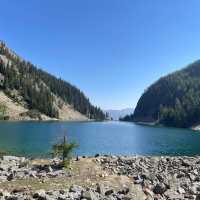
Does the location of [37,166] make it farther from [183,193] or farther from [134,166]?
[183,193]

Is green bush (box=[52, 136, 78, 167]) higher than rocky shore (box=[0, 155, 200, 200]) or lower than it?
higher

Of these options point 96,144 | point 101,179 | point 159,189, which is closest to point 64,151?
point 101,179

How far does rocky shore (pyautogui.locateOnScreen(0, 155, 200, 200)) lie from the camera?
31062 mm

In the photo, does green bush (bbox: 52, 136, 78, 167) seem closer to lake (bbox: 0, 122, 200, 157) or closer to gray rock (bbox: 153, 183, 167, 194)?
lake (bbox: 0, 122, 200, 157)

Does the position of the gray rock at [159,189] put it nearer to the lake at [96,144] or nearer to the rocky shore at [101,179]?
the rocky shore at [101,179]

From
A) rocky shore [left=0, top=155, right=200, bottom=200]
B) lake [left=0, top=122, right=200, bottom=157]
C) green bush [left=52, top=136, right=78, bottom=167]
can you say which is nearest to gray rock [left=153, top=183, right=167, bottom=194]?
rocky shore [left=0, top=155, right=200, bottom=200]

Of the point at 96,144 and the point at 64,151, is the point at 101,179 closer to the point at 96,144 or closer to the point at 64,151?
the point at 64,151

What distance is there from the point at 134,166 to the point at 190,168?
22.7 feet

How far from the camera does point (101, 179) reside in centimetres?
3759

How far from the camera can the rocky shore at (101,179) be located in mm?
31062

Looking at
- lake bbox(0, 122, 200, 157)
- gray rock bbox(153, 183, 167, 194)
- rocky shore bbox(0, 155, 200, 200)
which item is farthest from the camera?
lake bbox(0, 122, 200, 157)

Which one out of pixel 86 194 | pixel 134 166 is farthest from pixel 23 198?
pixel 134 166

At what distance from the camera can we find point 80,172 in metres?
40.5

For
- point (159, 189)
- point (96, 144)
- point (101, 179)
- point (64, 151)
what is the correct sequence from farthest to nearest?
point (96, 144) → point (64, 151) → point (101, 179) → point (159, 189)
